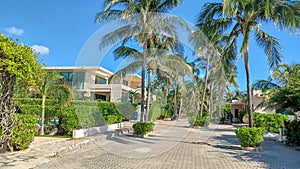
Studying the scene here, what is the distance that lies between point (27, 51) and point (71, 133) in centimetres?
572

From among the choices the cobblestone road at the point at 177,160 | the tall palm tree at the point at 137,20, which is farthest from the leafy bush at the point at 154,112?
the cobblestone road at the point at 177,160

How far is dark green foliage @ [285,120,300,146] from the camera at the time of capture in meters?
10.7

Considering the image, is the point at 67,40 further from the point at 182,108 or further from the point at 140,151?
the point at 182,108

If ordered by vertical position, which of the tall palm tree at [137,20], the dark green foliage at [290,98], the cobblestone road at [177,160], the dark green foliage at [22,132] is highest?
the tall palm tree at [137,20]

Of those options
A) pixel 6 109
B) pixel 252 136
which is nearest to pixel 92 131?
pixel 6 109

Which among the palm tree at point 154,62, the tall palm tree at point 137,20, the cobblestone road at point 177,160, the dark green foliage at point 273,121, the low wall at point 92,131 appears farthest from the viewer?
the dark green foliage at point 273,121

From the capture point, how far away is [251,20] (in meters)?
10.3

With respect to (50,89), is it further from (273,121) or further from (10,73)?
(273,121)

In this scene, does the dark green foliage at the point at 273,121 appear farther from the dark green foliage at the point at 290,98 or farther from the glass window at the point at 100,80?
the glass window at the point at 100,80

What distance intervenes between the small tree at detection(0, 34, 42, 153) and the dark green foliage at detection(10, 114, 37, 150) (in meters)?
0.19

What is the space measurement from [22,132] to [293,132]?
11.9 metres

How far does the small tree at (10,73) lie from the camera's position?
6.84 meters

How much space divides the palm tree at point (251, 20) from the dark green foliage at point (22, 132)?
8.40 metres

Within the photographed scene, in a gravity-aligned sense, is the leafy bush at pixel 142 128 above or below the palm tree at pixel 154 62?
below
